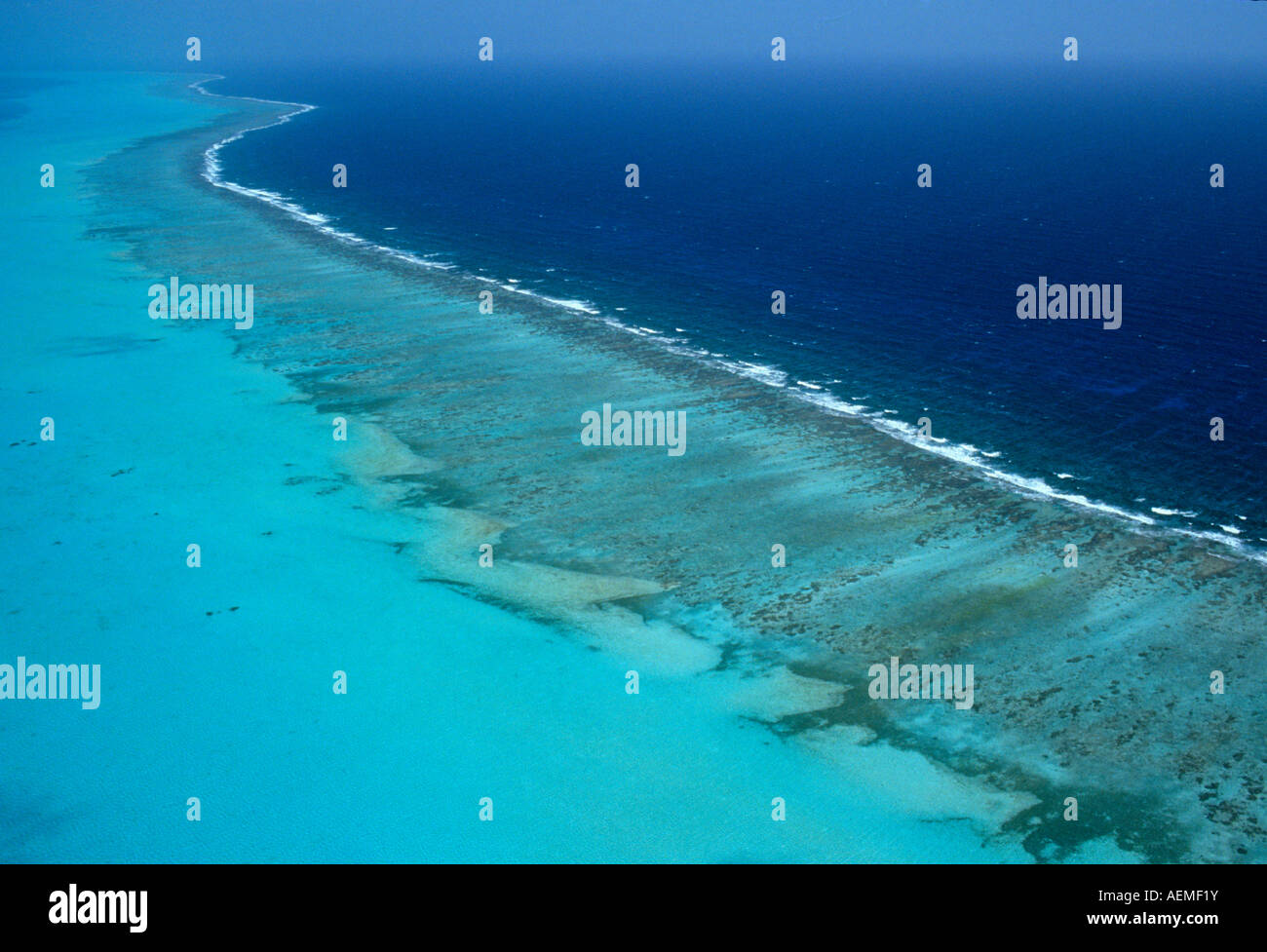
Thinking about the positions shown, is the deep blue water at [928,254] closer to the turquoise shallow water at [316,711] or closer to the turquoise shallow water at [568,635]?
the turquoise shallow water at [568,635]

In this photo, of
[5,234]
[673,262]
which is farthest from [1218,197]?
[5,234]

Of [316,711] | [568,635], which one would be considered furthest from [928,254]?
[316,711]

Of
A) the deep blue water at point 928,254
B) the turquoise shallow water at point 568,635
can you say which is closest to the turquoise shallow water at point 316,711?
the turquoise shallow water at point 568,635

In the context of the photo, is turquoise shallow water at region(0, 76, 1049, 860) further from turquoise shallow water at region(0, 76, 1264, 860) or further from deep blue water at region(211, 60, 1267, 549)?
deep blue water at region(211, 60, 1267, 549)

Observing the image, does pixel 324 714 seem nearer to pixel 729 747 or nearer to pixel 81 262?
pixel 729 747

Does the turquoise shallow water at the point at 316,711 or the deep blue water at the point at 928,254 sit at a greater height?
the deep blue water at the point at 928,254

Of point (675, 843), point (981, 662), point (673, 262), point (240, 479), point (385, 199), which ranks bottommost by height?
point (675, 843)
